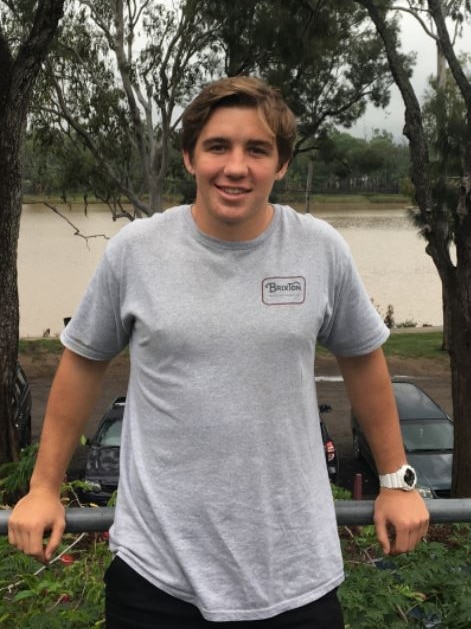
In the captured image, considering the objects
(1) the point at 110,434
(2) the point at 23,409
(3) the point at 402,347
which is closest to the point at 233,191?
(1) the point at 110,434

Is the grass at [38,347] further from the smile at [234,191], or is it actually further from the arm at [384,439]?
the smile at [234,191]

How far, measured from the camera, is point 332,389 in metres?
15.1

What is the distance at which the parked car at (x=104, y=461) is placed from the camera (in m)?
8.12

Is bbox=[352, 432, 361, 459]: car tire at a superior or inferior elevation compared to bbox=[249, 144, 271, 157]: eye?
inferior

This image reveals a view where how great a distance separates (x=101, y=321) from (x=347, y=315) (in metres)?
0.47

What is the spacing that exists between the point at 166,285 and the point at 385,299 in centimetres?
2672

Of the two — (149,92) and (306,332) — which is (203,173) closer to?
(306,332)

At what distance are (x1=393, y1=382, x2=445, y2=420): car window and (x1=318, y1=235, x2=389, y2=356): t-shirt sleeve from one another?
9113 mm

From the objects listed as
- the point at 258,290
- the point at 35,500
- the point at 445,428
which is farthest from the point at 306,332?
the point at 445,428

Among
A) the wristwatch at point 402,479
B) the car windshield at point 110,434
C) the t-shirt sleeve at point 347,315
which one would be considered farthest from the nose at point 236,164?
the car windshield at point 110,434

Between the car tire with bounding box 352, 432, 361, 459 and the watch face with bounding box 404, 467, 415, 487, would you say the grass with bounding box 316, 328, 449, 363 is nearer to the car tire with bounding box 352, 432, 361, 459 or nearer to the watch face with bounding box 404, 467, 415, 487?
the car tire with bounding box 352, 432, 361, 459

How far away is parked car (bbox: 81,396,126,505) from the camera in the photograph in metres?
8.12

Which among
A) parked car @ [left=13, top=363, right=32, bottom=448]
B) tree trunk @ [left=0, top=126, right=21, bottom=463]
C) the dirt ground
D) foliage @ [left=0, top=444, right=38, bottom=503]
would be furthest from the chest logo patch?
the dirt ground

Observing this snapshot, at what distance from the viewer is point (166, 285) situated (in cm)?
142
